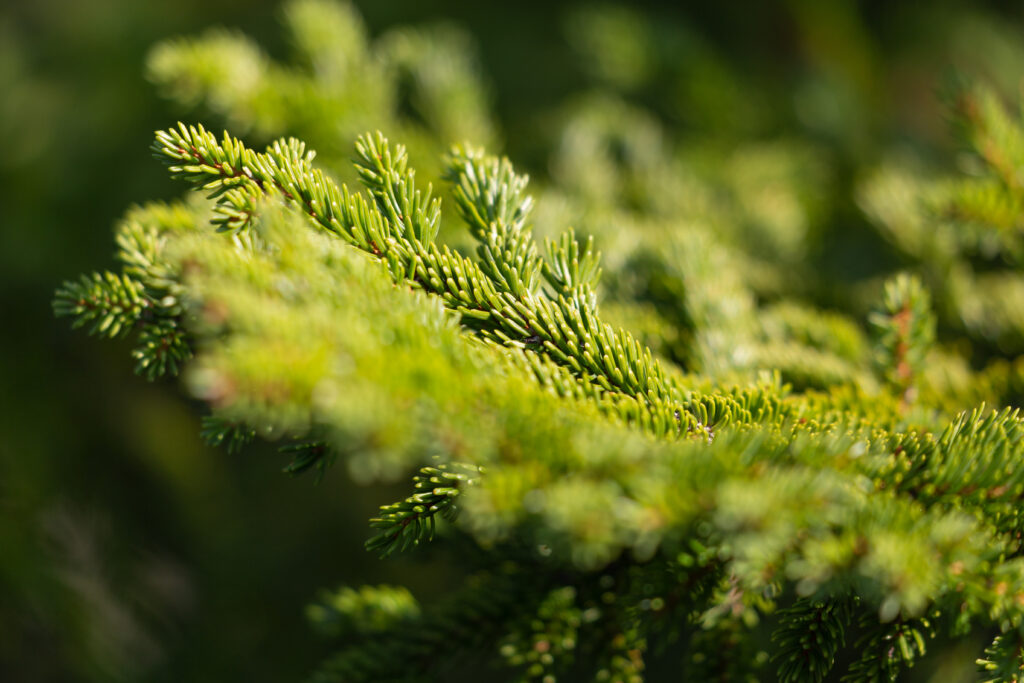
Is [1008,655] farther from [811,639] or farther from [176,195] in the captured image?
[176,195]

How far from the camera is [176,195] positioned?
5.07 feet

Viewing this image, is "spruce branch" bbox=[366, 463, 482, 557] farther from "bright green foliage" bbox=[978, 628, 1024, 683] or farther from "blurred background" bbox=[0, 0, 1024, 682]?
"blurred background" bbox=[0, 0, 1024, 682]

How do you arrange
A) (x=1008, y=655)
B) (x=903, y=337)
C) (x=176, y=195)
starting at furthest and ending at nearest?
1. (x=176, y=195)
2. (x=903, y=337)
3. (x=1008, y=655)

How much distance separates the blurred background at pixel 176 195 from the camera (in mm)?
1482

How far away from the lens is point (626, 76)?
5.00 ft

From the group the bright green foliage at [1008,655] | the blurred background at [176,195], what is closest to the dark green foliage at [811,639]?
the bright green foliage at [1008,655]

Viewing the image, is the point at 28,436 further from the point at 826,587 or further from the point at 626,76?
the point at 826,587

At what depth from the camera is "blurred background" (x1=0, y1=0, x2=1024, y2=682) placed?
148cm

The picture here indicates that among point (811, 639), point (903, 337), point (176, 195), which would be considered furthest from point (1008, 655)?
point (176, 195)

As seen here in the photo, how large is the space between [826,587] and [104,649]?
1.49 meters

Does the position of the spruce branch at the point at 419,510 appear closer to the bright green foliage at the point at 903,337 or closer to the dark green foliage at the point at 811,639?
the dark green foliage at the point at 811,639

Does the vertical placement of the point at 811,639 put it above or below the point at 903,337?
below

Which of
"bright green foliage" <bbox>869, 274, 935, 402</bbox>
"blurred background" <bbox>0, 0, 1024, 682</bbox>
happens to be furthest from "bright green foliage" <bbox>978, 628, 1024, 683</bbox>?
"blurred background" <bbox>0, 0, 1024, 682</bbox>

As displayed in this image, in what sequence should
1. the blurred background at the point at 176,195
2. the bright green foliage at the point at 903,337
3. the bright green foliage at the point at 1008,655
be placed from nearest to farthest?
the bright green foliage at the point at 1008,655, the bright green foliage at the point at 903,337, the blurred background at the point at 176,195
